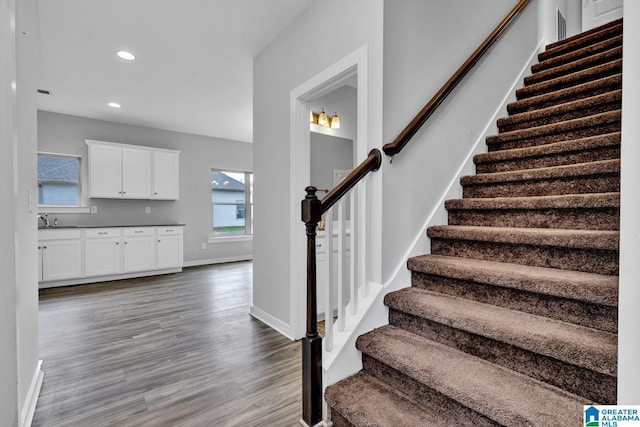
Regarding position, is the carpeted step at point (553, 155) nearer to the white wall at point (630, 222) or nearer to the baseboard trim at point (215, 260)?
the white wall at point (630, 222)

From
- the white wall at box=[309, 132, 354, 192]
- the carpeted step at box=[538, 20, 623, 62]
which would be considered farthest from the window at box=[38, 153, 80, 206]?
the carpeted step at box=[538, 20, 623, 62]

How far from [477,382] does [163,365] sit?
6.70ft

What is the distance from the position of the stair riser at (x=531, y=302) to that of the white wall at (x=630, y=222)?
45 cm

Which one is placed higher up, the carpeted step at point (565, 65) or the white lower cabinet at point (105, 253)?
the carpeted step at point (565, 65)

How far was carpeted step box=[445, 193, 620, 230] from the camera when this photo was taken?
153 centimetres

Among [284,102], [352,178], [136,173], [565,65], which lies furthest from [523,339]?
[136,173]

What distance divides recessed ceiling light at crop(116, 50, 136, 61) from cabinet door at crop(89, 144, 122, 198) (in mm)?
2411

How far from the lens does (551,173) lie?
6.20 feet

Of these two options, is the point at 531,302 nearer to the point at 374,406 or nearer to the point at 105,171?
the point at 374,406

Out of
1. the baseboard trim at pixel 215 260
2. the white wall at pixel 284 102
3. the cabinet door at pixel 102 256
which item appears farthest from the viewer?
the baseboard trim at pixel 215 260

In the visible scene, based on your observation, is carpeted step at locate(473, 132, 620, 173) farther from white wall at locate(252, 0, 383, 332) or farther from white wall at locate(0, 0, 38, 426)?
white wall at locate(0, 0, 38, 426)

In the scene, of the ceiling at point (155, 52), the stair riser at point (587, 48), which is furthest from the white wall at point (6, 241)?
the stair riser at point (587, 48)

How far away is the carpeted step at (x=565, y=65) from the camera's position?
8.22 feet

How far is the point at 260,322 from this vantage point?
118 inches
